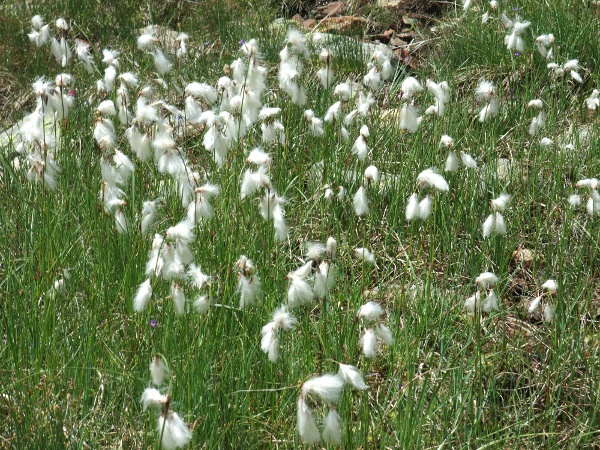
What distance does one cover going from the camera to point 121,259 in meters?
3.02

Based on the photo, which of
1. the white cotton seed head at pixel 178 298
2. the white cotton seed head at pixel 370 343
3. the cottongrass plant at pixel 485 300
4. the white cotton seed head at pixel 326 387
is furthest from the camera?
the cottongrass plant at pixel 485 300

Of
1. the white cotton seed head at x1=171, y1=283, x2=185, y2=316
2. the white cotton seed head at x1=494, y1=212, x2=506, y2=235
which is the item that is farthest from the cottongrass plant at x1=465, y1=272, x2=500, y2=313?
the white cotton seed head at x1=171, y1=283, x2=185, y2=316

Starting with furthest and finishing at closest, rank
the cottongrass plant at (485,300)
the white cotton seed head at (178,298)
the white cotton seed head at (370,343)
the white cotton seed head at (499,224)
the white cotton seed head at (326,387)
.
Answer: the white cotton seed head at (499,224) < the cottongrass plant at (485,300) < the white cotton seed head at (178,298) < the white cotton seed head at (370,343) < the white cotton seed head at (326,387)

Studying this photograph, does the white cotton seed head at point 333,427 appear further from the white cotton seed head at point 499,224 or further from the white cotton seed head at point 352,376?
the white cotton seed head at point 499,224

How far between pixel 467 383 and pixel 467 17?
3958 mm

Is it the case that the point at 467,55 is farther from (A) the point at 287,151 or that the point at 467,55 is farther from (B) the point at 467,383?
(B) the point at 467,383

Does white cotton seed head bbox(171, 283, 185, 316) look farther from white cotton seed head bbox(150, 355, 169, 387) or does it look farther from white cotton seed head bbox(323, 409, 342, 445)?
white cotton seed head bbox(323, 409, 342, 445)

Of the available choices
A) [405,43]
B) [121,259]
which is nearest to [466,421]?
[121,259]

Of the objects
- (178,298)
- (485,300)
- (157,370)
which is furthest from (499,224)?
(157,370)

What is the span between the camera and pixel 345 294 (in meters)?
2.84

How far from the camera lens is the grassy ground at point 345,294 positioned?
2328 millimetres

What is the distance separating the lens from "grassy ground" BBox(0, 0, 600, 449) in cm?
233

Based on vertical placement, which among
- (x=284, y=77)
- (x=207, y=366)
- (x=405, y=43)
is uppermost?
(x=284, y=77)

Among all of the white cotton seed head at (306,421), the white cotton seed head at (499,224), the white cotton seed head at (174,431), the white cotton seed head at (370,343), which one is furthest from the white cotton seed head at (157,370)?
the white cotton seed head at (499,224)
